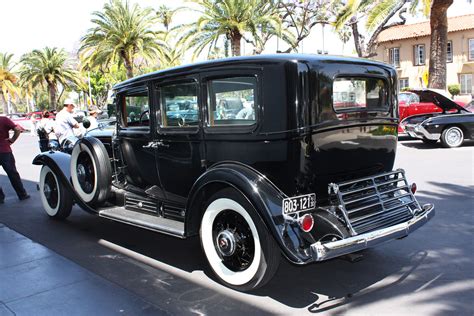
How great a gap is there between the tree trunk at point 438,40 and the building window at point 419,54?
Result: 26.0 metres

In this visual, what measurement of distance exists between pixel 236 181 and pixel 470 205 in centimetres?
409

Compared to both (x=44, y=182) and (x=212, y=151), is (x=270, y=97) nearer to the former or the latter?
(x=212, y=151)

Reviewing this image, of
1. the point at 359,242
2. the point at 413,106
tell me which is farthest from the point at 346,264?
the point at 413,106

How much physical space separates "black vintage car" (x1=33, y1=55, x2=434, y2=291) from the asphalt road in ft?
1.06

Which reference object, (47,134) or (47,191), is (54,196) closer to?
(47,191)

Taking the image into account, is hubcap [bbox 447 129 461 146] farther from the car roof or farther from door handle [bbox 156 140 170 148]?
door handle [bbox 156 140 170 148]

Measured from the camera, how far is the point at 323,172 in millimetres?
3736

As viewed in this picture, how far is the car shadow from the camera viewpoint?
3520 millimetres

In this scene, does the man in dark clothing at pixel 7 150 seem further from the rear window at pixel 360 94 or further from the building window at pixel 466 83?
the building window at pixel 466 83

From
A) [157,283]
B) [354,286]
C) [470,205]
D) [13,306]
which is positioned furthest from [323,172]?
[470,205]

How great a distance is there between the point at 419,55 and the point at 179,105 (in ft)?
134

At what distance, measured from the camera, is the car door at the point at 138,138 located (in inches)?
187

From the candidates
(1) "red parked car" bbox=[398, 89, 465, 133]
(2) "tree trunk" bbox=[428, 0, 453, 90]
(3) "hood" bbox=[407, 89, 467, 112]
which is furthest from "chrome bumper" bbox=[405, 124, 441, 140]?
(2) "tree trunk" bbox=[428, 0, 453, 90]

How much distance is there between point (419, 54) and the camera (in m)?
40.3
